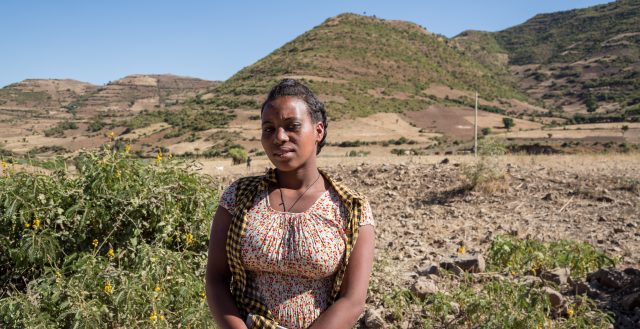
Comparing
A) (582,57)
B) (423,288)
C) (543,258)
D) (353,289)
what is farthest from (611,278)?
(582,57)

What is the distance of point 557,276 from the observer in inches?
152

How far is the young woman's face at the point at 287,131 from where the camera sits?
145 centimetres

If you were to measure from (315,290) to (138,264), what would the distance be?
5.93ft

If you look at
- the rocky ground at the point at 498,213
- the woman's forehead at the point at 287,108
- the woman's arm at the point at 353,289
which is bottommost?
the rocky ground at the point at 498,213

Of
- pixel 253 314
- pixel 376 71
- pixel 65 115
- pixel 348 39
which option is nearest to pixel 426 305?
pixel 253 314

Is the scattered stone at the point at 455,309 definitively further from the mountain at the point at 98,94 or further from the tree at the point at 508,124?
the mountain at the point at 98,94

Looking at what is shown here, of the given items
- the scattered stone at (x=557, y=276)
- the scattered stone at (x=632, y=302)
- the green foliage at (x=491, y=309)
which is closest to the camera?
the green foliage at (x=491, y=309)

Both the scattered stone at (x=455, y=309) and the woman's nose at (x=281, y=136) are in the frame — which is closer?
the woman's nose at (x=281, y=136)

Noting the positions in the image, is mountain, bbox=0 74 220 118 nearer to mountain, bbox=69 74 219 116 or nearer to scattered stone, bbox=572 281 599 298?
mountain, bbox=69 74 219 116

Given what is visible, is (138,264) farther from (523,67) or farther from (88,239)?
(523,67)

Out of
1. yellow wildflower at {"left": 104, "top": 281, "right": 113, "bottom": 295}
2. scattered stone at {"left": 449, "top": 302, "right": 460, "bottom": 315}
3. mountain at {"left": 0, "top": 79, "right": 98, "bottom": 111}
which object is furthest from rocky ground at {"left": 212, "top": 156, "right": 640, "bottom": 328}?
mountain at {"left": 0, "top": 79, "right": 98, "bottom": 111}

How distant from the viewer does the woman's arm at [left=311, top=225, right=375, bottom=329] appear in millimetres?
1397

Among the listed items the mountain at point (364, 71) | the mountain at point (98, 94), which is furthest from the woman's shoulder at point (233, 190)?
the mountain at point (98, 94)

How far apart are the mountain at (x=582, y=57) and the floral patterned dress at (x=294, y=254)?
47947mm
